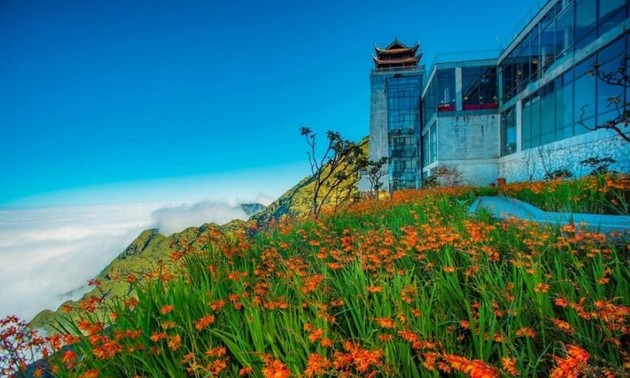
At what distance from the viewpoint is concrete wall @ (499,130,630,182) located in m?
13.1

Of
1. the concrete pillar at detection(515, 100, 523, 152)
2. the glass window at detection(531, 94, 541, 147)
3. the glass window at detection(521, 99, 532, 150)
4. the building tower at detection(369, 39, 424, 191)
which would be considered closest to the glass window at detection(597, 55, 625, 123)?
the glass window at detection(531, 94, 541, 147)

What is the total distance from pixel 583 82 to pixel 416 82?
75.1 ft

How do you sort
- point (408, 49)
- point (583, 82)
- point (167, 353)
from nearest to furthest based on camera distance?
point (167, 353) → point (583, 82) → point (408, 49)

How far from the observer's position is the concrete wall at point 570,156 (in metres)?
13.1

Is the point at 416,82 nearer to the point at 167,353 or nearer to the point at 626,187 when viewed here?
the point at 626,187

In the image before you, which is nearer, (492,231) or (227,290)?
(227,290)

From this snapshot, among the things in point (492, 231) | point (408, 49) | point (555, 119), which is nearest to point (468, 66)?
point (555, 119)

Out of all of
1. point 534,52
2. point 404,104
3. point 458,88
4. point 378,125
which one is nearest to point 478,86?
point 458,88

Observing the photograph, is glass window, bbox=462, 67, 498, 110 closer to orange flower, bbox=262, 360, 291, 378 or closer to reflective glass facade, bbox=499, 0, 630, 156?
reflective glass facade, bbox=499, 0, 630, 156

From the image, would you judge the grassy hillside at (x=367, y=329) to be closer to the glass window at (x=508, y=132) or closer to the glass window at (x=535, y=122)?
the glass window at (x=535, y=122)

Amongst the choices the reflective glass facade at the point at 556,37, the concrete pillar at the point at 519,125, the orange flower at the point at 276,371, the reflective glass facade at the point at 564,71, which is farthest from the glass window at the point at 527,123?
the orange flower at the point at 276,371

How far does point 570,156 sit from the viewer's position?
16188 millimetres

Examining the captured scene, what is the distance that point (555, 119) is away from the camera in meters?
18.2

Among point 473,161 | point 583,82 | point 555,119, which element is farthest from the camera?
point 473,161
